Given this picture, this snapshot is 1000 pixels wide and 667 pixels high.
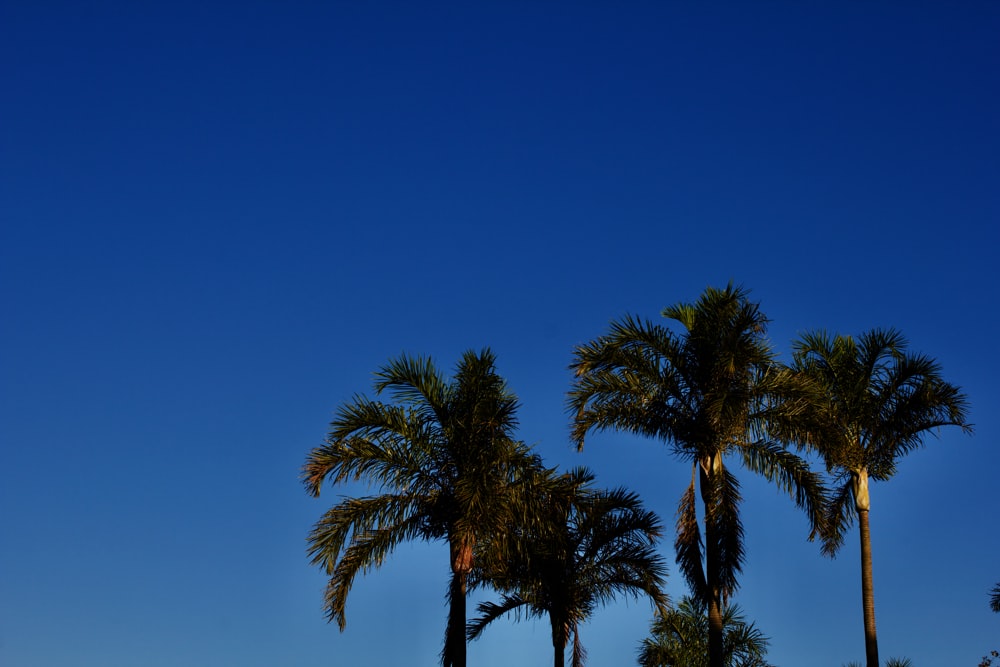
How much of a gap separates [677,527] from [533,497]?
4.09 metres

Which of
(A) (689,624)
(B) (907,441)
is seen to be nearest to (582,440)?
(B) (907,441)

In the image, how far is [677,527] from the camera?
81.9 ft

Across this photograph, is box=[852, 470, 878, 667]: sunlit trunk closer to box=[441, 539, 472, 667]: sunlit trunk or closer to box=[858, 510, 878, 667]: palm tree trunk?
box=[858, 510, 878, 667]: palm tree trunk

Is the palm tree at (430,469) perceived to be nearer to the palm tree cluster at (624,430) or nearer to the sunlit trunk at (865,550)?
the palm tree cluster at (624,430)

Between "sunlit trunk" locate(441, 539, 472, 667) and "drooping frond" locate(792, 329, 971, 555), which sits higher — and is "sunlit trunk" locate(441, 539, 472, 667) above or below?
below

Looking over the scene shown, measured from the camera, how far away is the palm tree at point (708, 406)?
24250mm

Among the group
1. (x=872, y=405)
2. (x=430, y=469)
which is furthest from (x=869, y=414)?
(x=430, y=469)

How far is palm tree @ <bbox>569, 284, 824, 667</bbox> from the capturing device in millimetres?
24250

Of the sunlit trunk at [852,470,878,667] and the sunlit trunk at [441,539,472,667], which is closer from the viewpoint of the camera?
the sunlit trunk at [441,539,472,667]

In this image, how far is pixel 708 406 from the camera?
2473 cm

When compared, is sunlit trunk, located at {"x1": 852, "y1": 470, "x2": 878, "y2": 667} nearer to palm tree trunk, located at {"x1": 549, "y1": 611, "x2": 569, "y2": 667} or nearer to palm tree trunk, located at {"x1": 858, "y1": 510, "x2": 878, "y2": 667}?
palm tree trunk, located at {"x1": 858, "y1": 510, "x2": 878, "y2": 667}

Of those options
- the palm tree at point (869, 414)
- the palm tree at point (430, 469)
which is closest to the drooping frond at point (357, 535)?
the palm tree at point (430, 469)

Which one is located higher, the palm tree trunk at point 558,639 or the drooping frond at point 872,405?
the drooping frond at point 872,405

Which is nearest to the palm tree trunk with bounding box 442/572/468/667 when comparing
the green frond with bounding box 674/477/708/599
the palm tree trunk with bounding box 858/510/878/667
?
the green frond with bounding box 674/477/708/599
